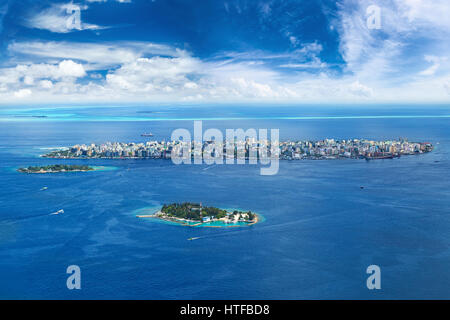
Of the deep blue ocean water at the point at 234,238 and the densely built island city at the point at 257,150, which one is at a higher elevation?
the densely built island city at the point at 257,150

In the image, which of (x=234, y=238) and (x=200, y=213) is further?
(x=200, y=213)

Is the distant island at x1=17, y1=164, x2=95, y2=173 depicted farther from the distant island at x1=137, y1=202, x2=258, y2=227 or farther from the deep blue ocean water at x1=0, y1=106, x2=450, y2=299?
the distant island at x1=137, y1=202, x2=258, y2=227

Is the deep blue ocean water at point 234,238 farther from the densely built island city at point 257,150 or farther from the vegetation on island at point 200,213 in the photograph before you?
the densely built island city at point 257,150

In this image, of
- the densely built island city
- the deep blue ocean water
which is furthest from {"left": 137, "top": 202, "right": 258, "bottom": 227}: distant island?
the densely built island city

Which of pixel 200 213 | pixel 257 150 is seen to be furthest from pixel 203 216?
pixel 257 150

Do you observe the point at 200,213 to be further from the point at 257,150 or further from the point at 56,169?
the point at 257,150

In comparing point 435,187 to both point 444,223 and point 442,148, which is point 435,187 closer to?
point 444,223

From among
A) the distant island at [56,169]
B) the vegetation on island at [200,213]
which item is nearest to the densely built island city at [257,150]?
the distant island at [56,169]
